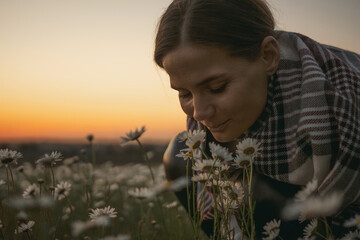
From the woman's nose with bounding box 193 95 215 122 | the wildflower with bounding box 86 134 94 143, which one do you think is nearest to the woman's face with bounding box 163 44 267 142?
the woman's nose with bounding box 193 95 215 122

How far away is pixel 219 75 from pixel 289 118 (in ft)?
1.33

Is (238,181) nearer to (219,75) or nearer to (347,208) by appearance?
(347,208)

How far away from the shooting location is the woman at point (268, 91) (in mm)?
1367

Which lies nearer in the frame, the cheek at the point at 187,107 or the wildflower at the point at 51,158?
the wildflower at the point at 51,158

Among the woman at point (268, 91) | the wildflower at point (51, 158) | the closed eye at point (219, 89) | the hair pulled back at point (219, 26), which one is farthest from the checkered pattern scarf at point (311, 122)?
the wildflower at point (51, 158)

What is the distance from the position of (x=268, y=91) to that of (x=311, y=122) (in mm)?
247

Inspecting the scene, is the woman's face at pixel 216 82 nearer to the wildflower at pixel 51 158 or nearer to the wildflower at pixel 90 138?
the wildflower at pixel 51 158

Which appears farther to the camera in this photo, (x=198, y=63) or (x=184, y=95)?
(x=184, y=95)

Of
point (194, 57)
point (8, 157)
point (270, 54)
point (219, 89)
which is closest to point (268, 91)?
point (270, 54)

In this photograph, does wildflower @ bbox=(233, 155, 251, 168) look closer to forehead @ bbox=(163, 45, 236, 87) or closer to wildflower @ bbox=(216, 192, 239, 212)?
wildflower @ bbox=(216, 192, 239, 212)

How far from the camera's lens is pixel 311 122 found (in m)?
1.41

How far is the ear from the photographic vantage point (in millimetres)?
1503

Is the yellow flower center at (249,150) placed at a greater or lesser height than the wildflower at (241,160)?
greater

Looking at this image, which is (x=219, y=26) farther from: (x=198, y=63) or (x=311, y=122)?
(x=311, y=122)
